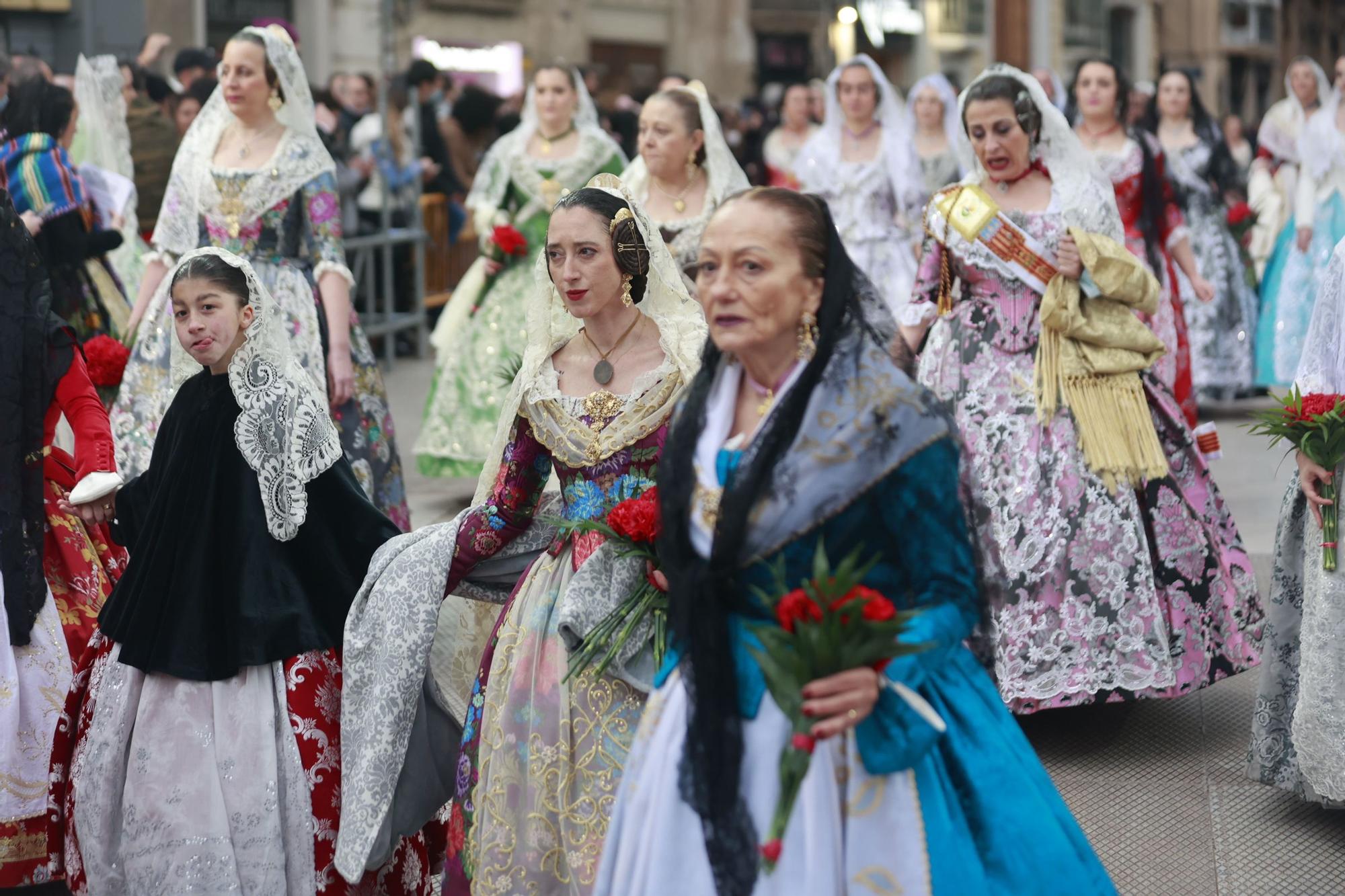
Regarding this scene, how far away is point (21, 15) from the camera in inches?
688

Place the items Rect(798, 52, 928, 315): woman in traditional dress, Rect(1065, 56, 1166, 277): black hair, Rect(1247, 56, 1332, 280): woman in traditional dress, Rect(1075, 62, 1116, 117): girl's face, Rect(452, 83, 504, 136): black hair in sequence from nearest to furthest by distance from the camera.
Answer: Rect(1065, 56, 1166, 277): black hair < Rect(1075, 62, 1116, 117): girl's face < Rect(798, 52, 928, 315): woman in traditional dress < Rect(1247, 56, 1332, 280): woman in traditional dress < Rect(452, 83, 504, 136): black hair

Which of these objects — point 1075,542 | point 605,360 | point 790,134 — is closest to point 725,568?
point 605,360

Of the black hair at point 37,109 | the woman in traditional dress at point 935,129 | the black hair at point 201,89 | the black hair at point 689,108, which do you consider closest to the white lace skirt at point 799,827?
the black hair at point 689,108

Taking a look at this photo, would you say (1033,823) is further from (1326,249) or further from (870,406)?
(1326,249)

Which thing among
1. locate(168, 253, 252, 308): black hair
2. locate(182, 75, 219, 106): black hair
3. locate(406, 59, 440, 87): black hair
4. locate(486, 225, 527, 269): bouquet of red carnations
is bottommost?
locate(168, 253, 252, 308): black hair

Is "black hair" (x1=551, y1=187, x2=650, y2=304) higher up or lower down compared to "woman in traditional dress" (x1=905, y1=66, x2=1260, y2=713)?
higher up

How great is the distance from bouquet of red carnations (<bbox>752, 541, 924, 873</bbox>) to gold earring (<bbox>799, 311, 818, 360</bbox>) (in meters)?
0.40

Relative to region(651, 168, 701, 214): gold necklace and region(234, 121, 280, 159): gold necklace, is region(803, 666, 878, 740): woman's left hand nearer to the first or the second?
region(234, 121, 280, 159): gold necklace

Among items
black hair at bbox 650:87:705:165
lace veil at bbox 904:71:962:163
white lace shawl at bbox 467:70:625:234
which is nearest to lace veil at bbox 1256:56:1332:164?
lace veil at bbox 904:71:962:163

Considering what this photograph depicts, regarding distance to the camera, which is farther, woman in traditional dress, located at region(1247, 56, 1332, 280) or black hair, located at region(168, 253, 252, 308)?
woman in traditional dress, located at region(1247, 56, 1332, 280)

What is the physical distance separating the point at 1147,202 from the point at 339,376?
396cm

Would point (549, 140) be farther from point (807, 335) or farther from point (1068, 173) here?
point (807, 335)

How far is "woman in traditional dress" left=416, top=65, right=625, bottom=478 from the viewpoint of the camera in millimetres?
9195

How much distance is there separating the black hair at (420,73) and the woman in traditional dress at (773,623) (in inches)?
479
